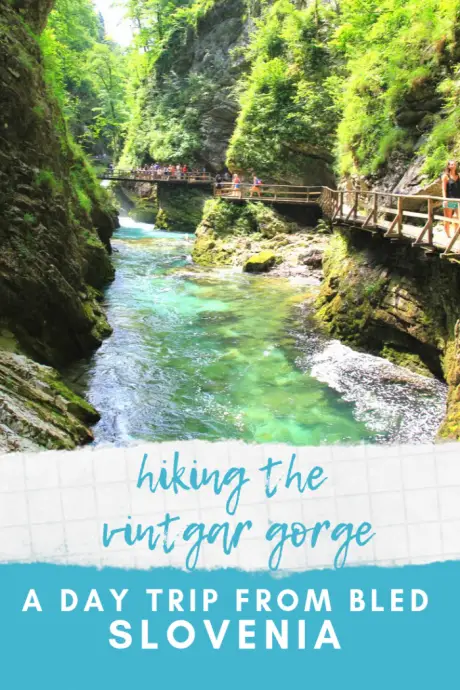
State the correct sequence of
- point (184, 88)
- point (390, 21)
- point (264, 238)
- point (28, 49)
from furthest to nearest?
point (184, 88) → point (264, 238) → point (390, 21) → point (28, 49)

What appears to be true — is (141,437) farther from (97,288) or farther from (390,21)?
(390,21)

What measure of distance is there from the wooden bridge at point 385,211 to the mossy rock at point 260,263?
3.98 metres

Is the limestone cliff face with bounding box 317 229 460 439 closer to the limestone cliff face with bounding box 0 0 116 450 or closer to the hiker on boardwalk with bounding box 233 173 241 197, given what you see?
the limestone cliff face with bounding box 0 0 116 450

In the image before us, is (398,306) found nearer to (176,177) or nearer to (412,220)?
(412,220)

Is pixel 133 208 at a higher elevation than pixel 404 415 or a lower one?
higher

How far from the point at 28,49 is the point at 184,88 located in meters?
32.6

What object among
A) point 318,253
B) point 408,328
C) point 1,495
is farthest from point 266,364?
point 318,253

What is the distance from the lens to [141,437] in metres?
7.85

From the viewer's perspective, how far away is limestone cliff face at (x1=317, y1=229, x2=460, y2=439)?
916 cm

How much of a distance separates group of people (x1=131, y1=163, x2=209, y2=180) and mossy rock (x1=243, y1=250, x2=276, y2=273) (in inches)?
644

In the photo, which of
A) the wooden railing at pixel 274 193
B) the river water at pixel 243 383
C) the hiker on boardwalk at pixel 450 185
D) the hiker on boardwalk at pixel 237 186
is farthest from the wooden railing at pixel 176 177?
the hiker on boardwalk at pixel 450 185

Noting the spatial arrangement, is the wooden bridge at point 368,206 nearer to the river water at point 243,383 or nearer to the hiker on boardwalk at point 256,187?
the hiker on boardwalk at point 256,187

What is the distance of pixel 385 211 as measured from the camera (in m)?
11.0

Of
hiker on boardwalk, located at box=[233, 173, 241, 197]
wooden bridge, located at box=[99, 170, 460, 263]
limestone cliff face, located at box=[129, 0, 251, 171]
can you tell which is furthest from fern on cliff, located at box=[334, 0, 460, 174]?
limestone cliff face, located at box=[129, 0, 251, 171]
